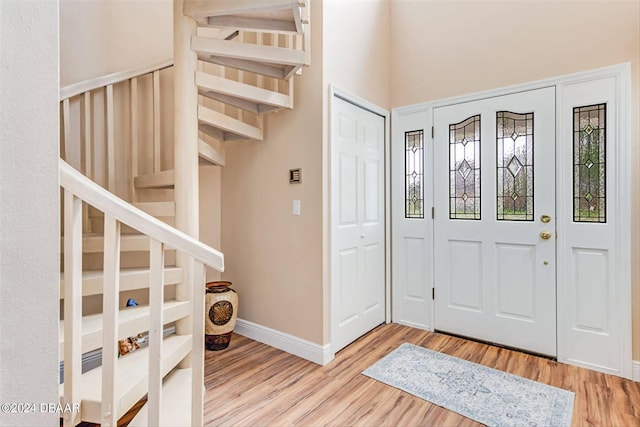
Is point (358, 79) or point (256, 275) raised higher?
point (358, 79)

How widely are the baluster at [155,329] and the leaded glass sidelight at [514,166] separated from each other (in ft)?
7.97

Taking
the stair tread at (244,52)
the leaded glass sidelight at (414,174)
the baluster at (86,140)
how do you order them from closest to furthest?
1. the stair tread at (244,52)
2. the baluster at (86,140)
3. the leaded glass sidelight at (414,174)

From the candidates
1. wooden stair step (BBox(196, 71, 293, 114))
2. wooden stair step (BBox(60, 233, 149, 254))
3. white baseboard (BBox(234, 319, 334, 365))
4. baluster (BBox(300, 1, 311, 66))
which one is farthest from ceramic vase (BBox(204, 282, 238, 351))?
baluster (BBox(300, 1, 311, 66))

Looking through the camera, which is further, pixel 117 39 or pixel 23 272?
pixel 117 39

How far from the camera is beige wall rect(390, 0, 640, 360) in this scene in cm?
212

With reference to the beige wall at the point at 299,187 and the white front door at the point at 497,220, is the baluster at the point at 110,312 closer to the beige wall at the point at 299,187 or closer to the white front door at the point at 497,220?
the beige wall at the point at 299,187

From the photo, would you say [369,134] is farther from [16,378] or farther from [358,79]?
[16,378]

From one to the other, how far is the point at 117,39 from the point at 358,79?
188 centimetres

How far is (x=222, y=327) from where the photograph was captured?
2.52 meters

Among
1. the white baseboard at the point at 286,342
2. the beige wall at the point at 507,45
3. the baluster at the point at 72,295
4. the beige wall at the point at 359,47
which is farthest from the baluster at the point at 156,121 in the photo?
the beige wall at the point at 507,45

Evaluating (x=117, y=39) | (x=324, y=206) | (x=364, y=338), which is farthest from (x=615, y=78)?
(x=117, y=39)

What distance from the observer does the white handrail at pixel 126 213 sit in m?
1.10

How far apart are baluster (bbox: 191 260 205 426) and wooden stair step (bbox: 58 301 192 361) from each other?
387mm

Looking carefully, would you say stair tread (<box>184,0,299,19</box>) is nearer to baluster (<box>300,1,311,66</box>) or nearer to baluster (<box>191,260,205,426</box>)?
baluster (<box>300,1,311,66</box>)
